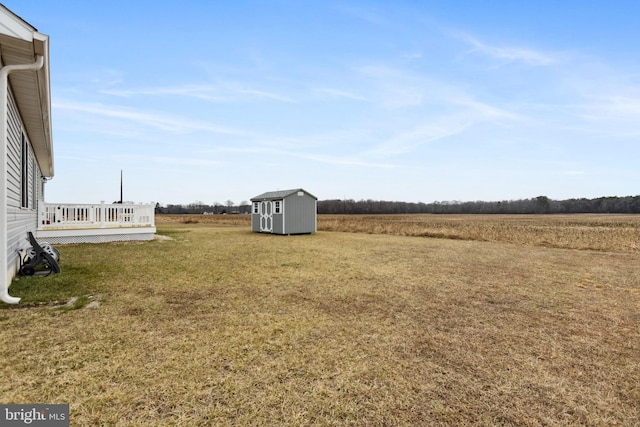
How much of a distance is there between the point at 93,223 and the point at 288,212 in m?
9.31

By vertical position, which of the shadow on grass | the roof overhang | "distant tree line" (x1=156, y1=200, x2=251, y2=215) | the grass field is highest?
the roof overhang

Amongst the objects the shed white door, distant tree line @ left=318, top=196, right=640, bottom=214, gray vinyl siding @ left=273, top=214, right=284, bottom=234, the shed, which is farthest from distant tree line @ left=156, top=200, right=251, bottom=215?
gray vinyl siding @ left=273, top=214, right=284, bottom=234

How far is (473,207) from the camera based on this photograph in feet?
279

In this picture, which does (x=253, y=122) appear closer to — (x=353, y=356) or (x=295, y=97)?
(x=295, y=97)

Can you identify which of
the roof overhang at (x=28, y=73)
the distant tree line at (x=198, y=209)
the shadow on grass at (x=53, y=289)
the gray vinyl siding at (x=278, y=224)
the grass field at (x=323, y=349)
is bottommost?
the grass field at (x=323, y=349)

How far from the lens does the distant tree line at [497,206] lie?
7219 centimetres

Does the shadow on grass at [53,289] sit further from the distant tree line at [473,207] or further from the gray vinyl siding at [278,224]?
the distant tree line at [473,207]

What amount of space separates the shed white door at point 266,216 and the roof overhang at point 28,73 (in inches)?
455

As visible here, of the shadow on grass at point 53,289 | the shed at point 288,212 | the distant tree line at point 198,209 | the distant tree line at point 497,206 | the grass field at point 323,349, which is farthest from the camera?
the distant tree line at point 198,209

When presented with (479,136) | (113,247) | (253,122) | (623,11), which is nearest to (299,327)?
(113,247)

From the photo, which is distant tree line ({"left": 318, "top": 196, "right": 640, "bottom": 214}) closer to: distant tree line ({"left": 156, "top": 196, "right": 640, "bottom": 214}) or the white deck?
distant tree line ({"left": 156, "top": 196, "right": 640, "bottom": 214})

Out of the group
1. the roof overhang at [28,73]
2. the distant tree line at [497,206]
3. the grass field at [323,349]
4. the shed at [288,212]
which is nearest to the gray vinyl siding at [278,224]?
the shed at [288,212]

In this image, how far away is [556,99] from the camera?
729 inches

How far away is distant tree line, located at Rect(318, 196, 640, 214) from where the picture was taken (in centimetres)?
7219
